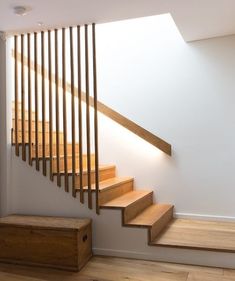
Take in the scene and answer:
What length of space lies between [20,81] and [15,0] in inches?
47.2

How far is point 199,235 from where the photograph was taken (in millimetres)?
2980

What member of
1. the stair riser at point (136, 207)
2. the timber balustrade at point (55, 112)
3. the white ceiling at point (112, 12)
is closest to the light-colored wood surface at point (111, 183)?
the timber balustrade at point (55, 112)

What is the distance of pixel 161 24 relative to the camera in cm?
382

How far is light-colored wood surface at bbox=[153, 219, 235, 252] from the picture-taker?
271 centimetres

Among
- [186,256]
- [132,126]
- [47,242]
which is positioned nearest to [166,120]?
[132,126]

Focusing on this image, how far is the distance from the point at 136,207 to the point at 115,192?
0.97ft

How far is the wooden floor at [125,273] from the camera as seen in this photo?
8.11 ft

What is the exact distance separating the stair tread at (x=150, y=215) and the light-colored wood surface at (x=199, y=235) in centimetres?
16

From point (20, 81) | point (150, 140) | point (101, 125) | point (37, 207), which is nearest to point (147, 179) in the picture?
point (150, 140)

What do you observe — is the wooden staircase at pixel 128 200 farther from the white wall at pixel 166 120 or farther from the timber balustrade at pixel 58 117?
the white wall at pixel 166 120

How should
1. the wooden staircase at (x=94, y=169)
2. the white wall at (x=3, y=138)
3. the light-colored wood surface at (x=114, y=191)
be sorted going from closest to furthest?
the wooden staircase at (x=94, y=169) < the light-colored wood surface at (x=114, y=191) < the white wall at (x=3, y=138)

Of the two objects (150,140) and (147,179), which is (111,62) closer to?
(150,140)

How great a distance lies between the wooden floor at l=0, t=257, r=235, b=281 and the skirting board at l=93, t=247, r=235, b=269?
5 centimetres

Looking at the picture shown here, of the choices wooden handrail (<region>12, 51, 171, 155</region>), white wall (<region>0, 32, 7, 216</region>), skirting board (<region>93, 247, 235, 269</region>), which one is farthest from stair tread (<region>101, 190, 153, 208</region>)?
white wall (<region>0, 32, 7, 216</region>)
